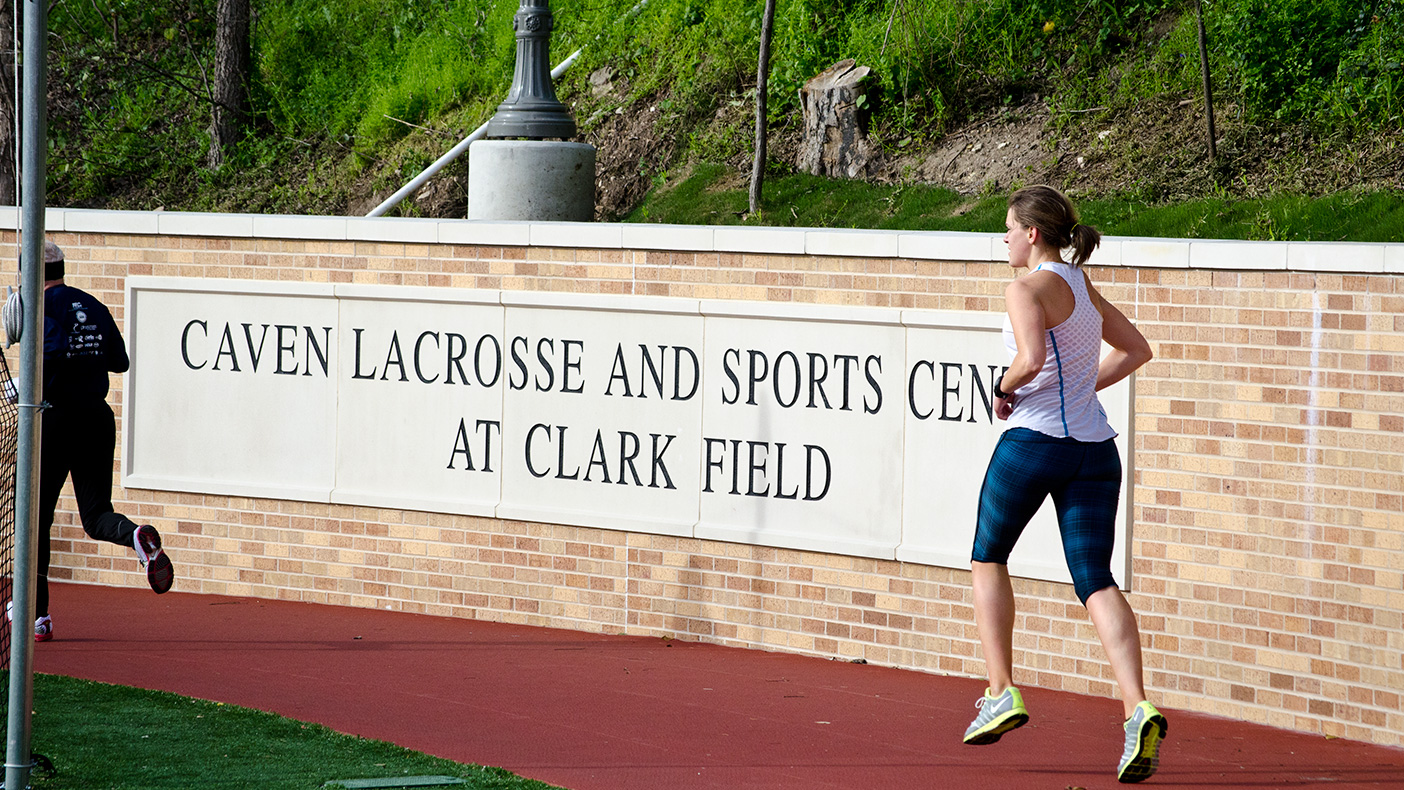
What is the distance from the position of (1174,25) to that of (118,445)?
9.16 metres

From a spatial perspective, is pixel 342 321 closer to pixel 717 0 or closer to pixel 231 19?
pixel 717 0

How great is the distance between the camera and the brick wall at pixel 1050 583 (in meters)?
5.52

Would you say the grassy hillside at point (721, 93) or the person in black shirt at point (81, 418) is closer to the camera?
the person in black shirt at point (81, 418)

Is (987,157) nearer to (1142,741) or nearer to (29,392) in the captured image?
(1142,741)

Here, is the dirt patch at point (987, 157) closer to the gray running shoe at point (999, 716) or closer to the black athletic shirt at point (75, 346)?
the black athletic shirt at point (75, 346)

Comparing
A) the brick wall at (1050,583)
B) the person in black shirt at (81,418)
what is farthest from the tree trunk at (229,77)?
the person in black shirt at (81,418)

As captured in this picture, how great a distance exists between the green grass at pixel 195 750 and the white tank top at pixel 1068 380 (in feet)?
6.05

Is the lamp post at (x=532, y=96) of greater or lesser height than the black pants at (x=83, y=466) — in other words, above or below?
above

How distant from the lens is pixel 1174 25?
1320cm

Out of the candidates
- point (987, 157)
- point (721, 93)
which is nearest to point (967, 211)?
point (987, 157)

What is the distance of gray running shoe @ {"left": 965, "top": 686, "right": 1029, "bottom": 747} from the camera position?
15.4 ft

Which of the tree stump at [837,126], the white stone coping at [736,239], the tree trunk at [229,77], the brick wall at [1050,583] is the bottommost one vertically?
the brick wall at [1050,583]

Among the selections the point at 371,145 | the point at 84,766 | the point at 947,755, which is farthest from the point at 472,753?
the point at 371,145

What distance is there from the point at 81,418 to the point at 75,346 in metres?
0.31
